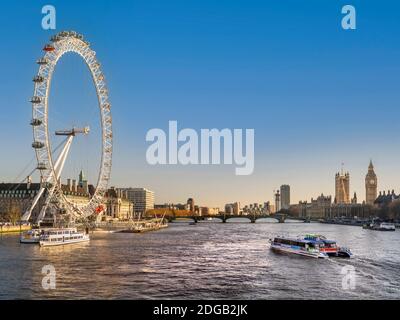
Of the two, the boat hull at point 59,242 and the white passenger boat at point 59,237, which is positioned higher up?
the white passenger boat at point 59,237

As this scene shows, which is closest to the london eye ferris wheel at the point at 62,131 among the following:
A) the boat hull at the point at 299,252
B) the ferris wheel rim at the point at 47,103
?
the ferris wheel rim at the point at 47,103

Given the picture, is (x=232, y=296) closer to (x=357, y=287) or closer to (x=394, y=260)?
(x=357, y=287)

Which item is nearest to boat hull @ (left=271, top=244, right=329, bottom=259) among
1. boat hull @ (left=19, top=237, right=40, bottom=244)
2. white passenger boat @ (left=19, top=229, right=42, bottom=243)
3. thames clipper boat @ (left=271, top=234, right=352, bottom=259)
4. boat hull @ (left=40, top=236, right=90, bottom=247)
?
thames clipper boat @ (left=271, top=234, right=352, bottom=259)

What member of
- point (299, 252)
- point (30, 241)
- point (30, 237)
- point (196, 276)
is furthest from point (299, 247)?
point (30, 237)

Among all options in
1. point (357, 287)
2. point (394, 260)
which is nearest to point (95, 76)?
point (394, 260)

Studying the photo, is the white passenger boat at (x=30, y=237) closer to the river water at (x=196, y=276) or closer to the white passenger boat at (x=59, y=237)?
the white passenger boat at (x=59, y=237)

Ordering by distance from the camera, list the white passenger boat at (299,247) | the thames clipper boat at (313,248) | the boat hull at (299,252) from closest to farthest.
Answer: the boat hull at (299,252)
the thames clipper boat at (313,248)
the white passenger boat at (299,247)

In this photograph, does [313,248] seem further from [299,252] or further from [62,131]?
[62,131]

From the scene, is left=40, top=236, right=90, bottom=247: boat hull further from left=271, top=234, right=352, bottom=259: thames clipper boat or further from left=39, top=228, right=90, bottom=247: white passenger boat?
left=271, top=234, right=352, bottom=259: thames clipper boat
